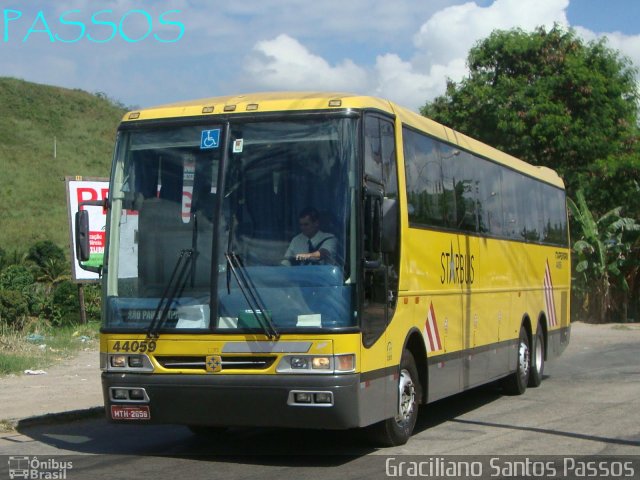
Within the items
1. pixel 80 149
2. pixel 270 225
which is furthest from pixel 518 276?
A: pixel 80 149

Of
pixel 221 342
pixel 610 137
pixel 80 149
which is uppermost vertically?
pixel 80 149

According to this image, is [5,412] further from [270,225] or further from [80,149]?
[80,149]

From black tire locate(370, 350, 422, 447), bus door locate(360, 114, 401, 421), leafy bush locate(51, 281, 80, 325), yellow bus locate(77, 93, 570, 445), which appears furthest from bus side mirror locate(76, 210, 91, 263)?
leafy bush locate(51, 281, 80, 325)

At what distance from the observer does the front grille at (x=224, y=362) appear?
8734 millimetres

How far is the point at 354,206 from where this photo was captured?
889cm

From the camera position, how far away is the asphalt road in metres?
8.99

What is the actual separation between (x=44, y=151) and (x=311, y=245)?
78.5 meters

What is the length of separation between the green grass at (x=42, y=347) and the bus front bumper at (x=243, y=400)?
774 cm

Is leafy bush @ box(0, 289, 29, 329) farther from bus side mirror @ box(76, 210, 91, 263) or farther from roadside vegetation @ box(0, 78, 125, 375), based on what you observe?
bus side mirror @ box(76, 210, 91, 263)

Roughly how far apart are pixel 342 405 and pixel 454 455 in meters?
1.56

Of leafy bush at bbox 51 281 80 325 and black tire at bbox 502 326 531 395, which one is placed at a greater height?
leafy bush at bbox 51 281 80 325

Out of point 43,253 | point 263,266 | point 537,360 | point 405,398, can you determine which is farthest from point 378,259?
point 43,253

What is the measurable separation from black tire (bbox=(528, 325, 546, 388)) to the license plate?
8.39 meters

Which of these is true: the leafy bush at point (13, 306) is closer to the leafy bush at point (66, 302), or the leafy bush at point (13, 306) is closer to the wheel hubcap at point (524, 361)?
the leafy bush at point (66, 302)
